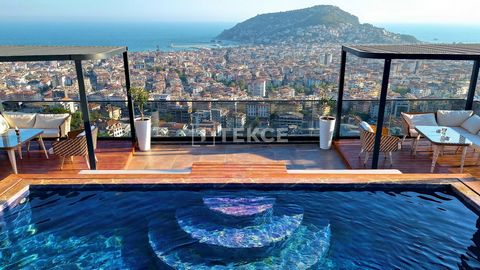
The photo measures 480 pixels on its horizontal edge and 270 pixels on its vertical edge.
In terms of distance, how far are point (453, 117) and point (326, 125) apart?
259 cm

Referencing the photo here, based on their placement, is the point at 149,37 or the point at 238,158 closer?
the point at 238,158

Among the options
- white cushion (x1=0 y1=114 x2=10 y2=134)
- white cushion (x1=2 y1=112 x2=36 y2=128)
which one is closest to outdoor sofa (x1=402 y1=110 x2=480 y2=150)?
white cushion (x1=2 y1=112 x2=36 y2=128)

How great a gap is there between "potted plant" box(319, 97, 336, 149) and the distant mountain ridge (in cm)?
1458

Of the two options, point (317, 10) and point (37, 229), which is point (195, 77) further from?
point (317, 10)

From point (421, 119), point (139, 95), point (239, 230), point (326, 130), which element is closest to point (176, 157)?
point (139, 95)

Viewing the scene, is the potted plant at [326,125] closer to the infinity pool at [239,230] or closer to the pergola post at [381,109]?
the pergola post at [381,109]

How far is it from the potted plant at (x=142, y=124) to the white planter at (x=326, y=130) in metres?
3.59

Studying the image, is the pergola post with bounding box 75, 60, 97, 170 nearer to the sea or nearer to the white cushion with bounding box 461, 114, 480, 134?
the sea

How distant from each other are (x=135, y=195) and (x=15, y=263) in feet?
5.16

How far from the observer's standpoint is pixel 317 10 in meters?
25.2

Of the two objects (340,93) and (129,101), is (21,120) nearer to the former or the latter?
(129,101)

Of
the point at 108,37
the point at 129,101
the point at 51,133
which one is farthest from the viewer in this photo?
the point at 108,37

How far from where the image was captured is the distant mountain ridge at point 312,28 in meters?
22.0

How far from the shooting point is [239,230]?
4.23m
